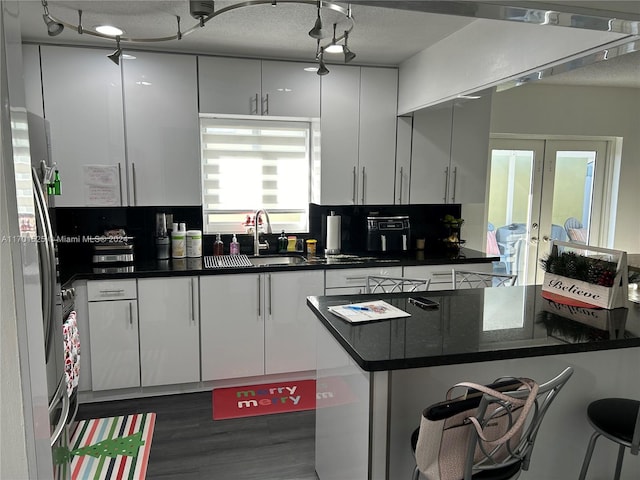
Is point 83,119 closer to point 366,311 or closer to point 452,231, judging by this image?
point 366,311

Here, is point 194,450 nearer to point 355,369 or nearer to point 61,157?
point 355,369

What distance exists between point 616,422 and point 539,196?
339 cm

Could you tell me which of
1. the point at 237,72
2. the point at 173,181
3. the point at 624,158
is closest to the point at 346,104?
the point at 237,72

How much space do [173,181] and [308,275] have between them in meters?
1.24

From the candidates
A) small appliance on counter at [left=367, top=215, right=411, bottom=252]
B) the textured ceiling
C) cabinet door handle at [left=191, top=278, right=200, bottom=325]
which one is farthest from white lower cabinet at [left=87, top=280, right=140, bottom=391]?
small appliance on counter at [left=367, top=215, right=411, bottom=252]

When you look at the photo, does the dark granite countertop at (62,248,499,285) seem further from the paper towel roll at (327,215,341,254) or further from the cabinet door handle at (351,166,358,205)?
the cabinet door handle at (351,166,358,205)

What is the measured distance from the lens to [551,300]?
2.51 metres

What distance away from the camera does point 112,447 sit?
2779mm

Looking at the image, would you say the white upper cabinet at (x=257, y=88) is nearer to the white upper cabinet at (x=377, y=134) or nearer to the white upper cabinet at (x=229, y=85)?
the white upper cabinet at (x=229, y=85)

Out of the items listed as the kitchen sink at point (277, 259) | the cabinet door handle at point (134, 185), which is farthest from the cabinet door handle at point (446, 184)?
the cabinet door handle at point (134, 185)

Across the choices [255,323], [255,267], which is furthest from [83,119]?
[255,323]

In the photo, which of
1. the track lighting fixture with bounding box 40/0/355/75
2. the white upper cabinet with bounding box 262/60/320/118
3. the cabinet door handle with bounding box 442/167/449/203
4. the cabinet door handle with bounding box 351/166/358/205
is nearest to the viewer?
the track lighting fixture with bounding box 40/0/355/75

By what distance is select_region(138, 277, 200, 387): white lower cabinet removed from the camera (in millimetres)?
3320

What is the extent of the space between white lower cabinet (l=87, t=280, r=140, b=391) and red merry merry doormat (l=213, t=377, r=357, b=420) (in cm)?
66
